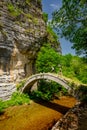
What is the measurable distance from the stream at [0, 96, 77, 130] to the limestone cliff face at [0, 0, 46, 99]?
13.8 feet

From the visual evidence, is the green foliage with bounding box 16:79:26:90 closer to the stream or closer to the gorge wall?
the gorge wall

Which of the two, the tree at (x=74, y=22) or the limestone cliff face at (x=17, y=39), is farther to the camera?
the limestone cliff face at (x=17, y=39)

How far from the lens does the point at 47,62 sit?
4147 centimetres

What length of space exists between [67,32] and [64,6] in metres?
2.03

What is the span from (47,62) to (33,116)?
1441 centimetres

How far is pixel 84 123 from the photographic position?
75.3ft

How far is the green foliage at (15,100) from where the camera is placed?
32.4 m

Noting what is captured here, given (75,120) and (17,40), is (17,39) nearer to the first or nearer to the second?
(17,40)

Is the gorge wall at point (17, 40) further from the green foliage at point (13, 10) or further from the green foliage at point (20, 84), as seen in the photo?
the green foliage at point (20, 84)

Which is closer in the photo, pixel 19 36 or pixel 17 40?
pixel 17 40

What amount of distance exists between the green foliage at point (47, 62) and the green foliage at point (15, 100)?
6275 millimetres

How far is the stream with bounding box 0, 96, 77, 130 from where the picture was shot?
82.0 feet

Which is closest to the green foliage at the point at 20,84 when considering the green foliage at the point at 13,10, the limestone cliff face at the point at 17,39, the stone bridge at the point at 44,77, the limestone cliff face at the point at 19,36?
the stone bridge at the point at 44,77

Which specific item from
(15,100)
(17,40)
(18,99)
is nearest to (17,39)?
(17,40)
